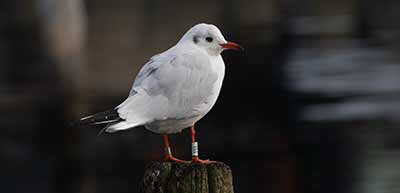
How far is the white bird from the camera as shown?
4.81m

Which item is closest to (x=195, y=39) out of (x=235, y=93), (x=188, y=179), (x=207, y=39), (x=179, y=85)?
(x=207, y=39)

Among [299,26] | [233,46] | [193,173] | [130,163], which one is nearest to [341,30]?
[299,26]

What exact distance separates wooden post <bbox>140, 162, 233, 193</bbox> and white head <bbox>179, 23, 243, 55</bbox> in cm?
92

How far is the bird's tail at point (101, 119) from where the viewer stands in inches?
176

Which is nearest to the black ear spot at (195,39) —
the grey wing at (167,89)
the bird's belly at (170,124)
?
the grey wing at (167,89)

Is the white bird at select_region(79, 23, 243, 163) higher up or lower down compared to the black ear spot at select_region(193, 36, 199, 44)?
lower down

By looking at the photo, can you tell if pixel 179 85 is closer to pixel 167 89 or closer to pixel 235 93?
pixel 167 89

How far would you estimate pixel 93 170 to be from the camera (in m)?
12.4

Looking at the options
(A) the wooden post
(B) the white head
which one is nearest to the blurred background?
(B) the white head

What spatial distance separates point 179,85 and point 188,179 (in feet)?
2.69

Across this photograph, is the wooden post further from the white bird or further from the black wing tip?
the white bird

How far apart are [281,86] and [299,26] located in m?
2.19

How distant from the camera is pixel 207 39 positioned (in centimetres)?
506

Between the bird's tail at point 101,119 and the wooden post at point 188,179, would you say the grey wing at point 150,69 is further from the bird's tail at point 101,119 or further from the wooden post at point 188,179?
the wooden post at point 188,179
